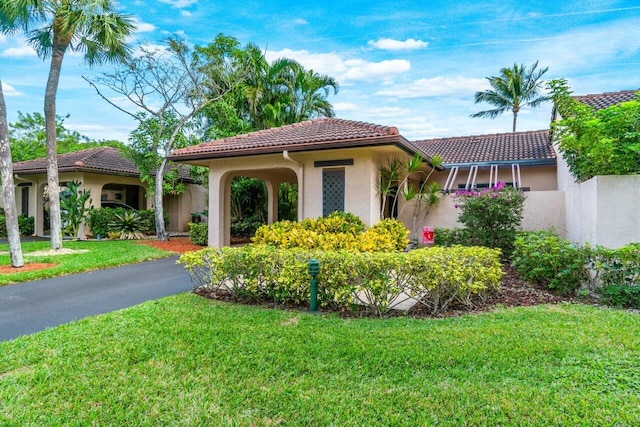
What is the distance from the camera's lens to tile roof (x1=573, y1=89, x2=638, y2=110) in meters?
12.7

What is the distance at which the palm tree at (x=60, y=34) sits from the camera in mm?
12820

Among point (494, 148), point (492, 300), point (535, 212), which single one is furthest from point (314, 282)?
point (494, 148)

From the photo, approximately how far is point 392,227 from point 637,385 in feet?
26.1

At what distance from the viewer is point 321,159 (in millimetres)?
12227

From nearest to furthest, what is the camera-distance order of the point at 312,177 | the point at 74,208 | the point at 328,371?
the point at 328,371, the point at 312,177, the point at 74,208

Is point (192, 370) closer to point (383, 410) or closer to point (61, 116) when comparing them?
point (383, 410)

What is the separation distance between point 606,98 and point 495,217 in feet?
22.6

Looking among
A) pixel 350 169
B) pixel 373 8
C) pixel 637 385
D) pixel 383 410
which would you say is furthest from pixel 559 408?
pixel 373 8

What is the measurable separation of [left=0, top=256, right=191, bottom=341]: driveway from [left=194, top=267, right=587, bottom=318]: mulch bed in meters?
1.56

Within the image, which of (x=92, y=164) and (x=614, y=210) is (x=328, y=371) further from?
(x=92, y=164)

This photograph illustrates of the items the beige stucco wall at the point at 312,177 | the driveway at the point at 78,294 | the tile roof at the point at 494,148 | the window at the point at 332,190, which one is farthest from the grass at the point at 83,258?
the tile roof at the point at 494,148

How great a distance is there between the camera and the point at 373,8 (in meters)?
12.6

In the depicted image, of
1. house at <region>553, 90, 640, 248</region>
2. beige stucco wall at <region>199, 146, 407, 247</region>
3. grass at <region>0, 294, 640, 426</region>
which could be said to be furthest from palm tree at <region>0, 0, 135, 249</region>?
house at <region>553, 90, 640, 248</region>

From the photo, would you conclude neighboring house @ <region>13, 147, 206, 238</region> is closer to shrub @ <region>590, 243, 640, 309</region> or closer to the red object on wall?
the red object on wall
